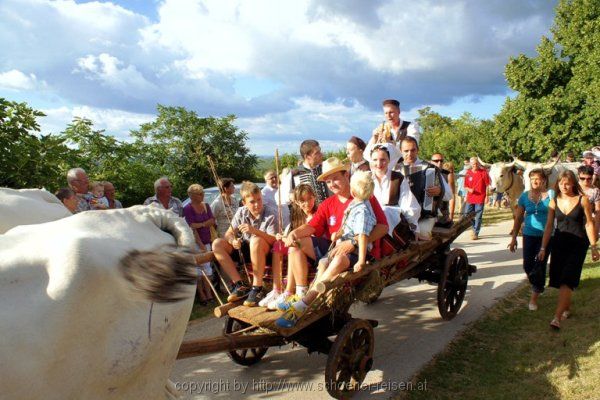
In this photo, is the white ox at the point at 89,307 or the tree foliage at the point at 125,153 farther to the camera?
the tree foliage at the point at 125,153

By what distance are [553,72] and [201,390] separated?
771 inches

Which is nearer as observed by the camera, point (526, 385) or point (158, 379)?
point (158, 379)

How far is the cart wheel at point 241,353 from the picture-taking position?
4.24 meters

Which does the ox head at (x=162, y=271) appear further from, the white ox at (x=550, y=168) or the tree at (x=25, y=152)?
the white ox at (x=550, y=168)

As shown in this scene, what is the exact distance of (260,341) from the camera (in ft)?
11.3

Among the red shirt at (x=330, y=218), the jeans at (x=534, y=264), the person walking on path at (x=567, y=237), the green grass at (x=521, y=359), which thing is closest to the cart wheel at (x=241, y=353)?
the red shirt at (x=330, y=218)

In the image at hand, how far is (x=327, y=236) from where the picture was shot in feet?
14.9

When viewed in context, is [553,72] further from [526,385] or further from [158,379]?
[158,379]

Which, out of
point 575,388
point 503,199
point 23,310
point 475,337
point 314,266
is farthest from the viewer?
point 503,199

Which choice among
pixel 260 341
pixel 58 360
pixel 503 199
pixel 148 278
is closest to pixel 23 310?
pixel 58 360

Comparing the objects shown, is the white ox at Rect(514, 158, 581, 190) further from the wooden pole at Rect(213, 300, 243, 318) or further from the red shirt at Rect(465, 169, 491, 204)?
the wooden pole at Rect(213, 300, 243, 318)

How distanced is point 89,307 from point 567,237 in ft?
17.2

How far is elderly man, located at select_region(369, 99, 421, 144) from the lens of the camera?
647cm

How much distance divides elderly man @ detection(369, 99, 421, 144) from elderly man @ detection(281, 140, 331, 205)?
142 centimetres
